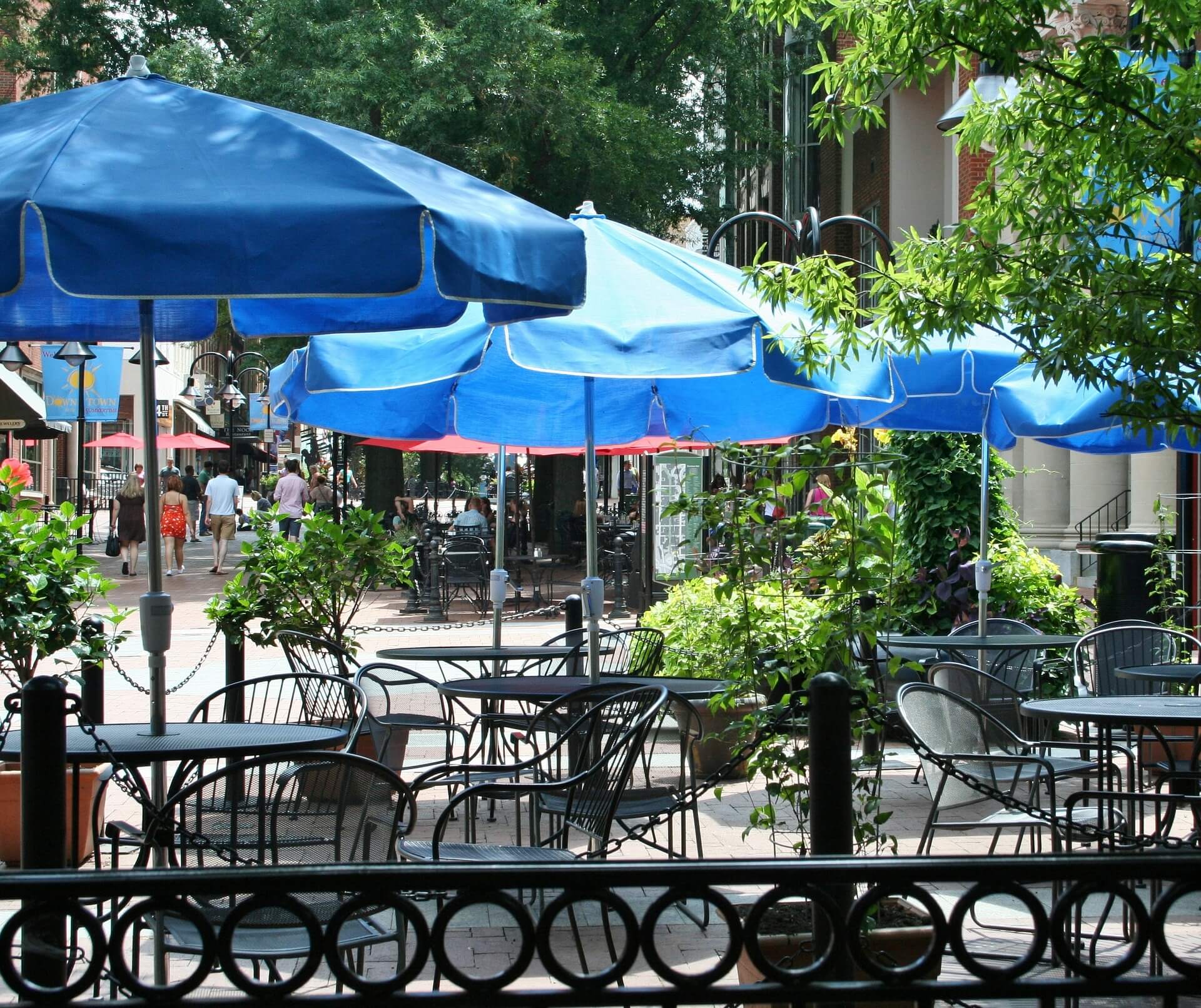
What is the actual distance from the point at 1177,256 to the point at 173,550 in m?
24.3

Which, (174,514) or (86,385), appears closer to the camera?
(174,514)

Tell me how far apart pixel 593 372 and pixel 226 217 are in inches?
87.4

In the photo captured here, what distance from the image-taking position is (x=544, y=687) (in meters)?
6.69

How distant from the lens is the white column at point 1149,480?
1620 cm

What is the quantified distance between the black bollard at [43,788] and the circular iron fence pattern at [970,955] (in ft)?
6.51

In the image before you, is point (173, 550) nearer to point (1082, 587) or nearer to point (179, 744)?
point (1082, 587)

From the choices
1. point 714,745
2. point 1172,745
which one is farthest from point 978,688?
point 714,745

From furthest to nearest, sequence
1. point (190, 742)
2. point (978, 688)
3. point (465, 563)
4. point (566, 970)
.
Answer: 1. point (465, 563)
2. point (978, 688)
3. point (190, 742)
4. point (566, 970)

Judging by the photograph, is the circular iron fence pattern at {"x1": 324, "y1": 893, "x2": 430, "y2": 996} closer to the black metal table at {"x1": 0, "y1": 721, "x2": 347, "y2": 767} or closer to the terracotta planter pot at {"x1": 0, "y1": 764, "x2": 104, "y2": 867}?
the black metal table at {"x1": 0, "y1": 721, "x2": 347, "y2": 767}

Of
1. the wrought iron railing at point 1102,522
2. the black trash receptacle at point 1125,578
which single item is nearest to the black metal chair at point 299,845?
the black trash receptacle at point 1125,578

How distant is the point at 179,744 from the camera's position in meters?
4.45

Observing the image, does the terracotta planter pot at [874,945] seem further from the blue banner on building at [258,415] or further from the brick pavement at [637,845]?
the blue banner on building at [258,415]

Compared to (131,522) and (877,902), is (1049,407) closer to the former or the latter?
(877,902)

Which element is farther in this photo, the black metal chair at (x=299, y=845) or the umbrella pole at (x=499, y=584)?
the umbrella pole at (x=499, y=584)
